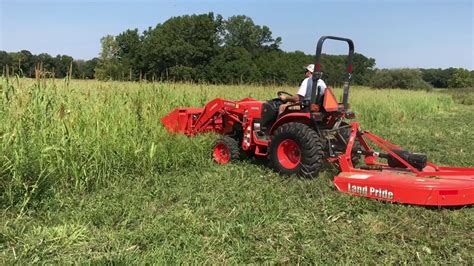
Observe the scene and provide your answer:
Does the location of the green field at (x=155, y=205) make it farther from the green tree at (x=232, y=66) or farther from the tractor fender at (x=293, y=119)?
the green tree at (x=232, y=66)

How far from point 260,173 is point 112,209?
2.50 m

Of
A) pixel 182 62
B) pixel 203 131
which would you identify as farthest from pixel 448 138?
pixel 182 62

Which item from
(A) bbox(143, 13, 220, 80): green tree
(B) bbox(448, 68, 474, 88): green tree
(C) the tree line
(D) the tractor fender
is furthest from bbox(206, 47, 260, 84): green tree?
(B) bbox(448, 68, 474, 88): green tree

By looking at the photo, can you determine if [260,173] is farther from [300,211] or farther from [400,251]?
[400,251]

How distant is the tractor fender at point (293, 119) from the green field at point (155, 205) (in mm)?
671

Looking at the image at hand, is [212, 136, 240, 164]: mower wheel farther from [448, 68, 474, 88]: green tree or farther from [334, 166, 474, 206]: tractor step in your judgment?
[448, 68, 474, 88]: green tree

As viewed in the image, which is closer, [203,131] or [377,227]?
[377,227]

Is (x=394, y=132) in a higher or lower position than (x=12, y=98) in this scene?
lower

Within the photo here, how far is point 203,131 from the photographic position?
7.65 meters

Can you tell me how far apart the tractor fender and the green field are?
67 centimetres

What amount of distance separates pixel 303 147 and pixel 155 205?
2.14 meters

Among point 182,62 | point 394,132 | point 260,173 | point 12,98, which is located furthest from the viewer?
point 182,62

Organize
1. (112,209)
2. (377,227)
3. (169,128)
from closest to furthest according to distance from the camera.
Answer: (377,227) → (112,209) → (169,128)

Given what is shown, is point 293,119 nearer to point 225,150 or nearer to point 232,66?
point 225,150
